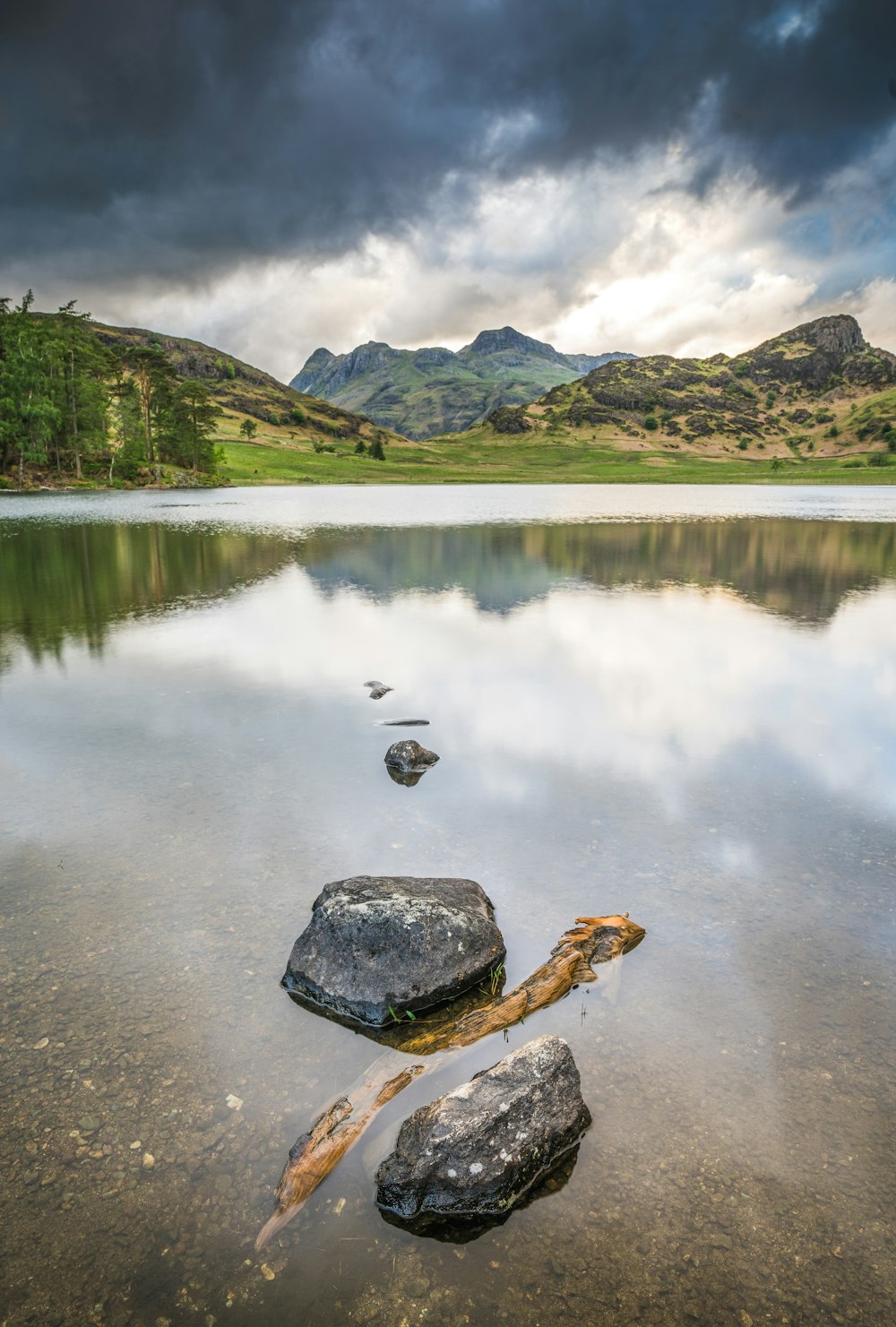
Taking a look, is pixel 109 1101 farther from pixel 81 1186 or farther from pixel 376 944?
pixel 376 944

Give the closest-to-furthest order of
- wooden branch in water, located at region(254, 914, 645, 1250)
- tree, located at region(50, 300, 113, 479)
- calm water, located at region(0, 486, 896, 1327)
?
calm water, located at region(0, 486, 896, 1327)
wooden branch in water, located at region(254, 914, 645, 1250)
tree, located at region(50, 300, 113, 479)

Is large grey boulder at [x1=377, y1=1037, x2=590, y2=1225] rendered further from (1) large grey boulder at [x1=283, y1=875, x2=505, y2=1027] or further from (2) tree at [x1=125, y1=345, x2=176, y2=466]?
(2) tree at [x1=125, y1=345, x2=176, y2=466]

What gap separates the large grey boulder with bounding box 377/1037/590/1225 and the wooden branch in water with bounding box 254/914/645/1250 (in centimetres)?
54

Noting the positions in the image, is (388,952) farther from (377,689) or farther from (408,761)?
(377,689)

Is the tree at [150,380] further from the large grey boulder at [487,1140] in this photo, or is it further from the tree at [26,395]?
the large grey boulder at [487,1140]

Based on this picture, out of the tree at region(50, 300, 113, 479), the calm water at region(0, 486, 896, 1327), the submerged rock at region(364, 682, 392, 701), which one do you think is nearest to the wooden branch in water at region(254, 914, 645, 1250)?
the calm water at region(0, 486, 896, 1327)

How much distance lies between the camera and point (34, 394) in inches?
4313

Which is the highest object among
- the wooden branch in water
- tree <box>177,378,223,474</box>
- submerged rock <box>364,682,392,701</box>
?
tree <box>177,378,223,474</box>

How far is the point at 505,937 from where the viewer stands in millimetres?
9156

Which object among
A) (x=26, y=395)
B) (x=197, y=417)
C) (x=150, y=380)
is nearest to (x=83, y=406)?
(x=26, y=395)

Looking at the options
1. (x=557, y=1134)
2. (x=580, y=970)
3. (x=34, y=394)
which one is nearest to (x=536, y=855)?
(x=580, y=970)

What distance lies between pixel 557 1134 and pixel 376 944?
9.42 ft

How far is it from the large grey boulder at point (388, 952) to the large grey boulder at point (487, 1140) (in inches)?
66.4

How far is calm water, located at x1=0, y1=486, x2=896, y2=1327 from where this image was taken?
17.4 ft
